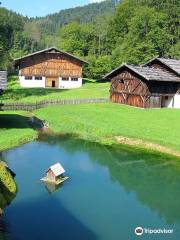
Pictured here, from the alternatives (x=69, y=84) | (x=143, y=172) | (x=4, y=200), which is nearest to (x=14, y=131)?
(x=143, y=172)

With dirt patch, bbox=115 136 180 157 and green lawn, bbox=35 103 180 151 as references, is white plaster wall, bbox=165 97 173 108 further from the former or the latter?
dirt patch, bbox=115 136 180 157

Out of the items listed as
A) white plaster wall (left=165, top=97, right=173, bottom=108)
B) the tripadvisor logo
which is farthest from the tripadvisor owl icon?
white plaster wall (left=165, top=97, right=173, bottom=108)

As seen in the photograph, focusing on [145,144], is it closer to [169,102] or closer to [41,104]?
[169,102]

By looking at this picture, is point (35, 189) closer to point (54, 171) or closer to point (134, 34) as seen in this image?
point (54, 171)

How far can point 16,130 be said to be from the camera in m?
39.3

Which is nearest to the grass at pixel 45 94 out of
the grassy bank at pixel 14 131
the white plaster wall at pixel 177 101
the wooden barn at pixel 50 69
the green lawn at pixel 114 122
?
the wooden barn at pixel 50 69

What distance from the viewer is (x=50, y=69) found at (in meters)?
81.6

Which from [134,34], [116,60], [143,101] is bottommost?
[143,101]

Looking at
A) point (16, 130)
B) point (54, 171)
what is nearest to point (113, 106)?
point (16, 130)

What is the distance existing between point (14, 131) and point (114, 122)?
10.9 metres

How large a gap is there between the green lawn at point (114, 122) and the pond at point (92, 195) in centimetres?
303

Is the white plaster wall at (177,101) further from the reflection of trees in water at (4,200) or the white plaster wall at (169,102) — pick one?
the reflection of trees in water at (4,200)

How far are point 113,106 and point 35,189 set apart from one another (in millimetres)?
32277

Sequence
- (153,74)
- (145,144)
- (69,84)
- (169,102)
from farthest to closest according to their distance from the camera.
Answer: (69,84)
(169,102)
(153,74)
(145,144)
